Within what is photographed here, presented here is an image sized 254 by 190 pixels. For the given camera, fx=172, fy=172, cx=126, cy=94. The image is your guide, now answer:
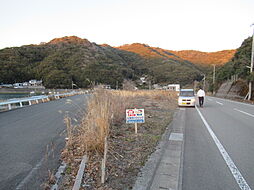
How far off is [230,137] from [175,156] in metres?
2.80

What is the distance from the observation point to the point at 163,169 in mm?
3490

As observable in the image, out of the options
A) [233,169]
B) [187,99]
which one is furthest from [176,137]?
[187,99]

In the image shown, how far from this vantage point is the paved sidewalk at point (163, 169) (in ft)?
9.49

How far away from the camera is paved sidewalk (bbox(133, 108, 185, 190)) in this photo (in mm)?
2893

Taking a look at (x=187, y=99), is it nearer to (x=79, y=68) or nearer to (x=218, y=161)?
(x=218, y=161)

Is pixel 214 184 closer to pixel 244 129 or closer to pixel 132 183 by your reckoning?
pixel 132 183

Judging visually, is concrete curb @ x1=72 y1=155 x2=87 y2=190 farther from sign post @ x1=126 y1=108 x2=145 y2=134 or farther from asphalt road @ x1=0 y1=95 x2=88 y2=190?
sign post @ x1=126 y1=108 x2=145 y2=134

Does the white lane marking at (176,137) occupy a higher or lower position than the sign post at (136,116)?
lower

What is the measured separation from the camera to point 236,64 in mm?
35531

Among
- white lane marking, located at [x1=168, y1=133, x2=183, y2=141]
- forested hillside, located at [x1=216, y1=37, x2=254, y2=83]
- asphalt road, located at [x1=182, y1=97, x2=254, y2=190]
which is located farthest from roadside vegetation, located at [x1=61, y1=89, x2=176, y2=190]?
forested hillside, located at [x1=216, y1=37, x2=254, y2=83]

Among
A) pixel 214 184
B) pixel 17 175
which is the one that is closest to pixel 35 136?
pixel 17 175

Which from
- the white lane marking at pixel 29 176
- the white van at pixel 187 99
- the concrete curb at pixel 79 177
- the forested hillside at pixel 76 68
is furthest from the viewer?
the forested hillside at pixel 76 68

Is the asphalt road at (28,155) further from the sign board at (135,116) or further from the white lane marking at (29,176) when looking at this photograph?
the sign board at (135,116)

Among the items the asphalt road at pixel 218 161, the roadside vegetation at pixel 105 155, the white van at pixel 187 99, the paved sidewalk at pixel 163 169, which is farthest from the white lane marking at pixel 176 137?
the white van at pixel 187 99
